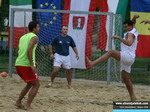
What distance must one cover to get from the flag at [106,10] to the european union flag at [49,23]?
4.88ft

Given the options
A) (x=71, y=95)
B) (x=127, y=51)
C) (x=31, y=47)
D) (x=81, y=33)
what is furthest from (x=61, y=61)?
(x=31, y=47)

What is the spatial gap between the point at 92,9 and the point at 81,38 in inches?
42.6

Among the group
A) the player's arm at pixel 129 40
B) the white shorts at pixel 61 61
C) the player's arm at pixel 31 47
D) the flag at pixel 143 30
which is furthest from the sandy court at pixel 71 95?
the player's arm at pixel 129 40

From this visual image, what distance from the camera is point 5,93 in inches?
412

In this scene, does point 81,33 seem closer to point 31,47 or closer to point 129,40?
point 129,40

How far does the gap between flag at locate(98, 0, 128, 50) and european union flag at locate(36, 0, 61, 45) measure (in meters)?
1.49

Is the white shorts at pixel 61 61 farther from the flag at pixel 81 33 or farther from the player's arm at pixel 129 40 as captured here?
the player's arm at pixel 129 40

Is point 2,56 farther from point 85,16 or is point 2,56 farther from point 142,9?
point 142,9

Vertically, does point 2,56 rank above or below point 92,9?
below

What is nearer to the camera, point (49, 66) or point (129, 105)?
point (129, 105)

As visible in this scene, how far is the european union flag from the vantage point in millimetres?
14430

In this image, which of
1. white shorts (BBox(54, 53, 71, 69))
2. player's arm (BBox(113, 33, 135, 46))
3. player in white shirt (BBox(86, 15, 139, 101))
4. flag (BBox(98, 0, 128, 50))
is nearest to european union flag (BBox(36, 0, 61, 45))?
flag (BBox(98, 0, 128, 50))

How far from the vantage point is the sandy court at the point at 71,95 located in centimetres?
880

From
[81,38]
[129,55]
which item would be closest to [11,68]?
[81,38]
